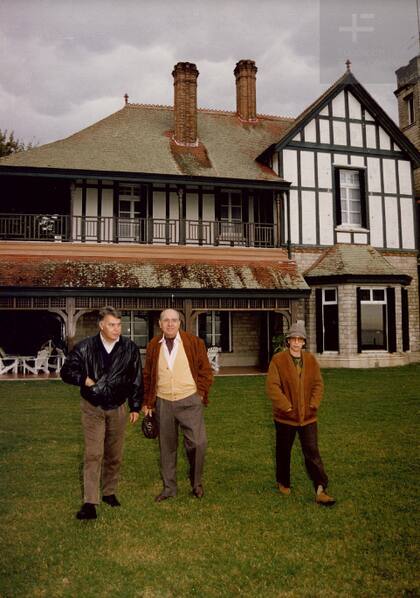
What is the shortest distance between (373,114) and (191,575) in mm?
17949

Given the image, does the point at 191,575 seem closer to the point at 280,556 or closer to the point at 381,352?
the point at 280,556

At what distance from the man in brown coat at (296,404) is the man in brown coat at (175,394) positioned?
682 millimetres

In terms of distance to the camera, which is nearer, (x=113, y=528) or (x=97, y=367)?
(x=113, y=528)

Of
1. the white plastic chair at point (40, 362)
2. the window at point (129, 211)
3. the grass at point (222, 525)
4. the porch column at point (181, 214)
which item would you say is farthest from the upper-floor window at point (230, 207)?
the grass at point (222, 525)

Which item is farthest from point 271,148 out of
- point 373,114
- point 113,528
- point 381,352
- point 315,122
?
point 113,528

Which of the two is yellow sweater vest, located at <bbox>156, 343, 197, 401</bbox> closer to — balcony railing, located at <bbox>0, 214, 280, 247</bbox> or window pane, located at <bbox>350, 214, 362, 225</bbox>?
balcony railing, located at <bbox>0, 214, 280, 247</bbox>

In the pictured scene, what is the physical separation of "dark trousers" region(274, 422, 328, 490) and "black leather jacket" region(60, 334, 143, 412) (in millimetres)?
1353

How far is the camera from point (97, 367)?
458 cm

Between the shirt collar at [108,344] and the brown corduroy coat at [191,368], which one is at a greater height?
the shirt collar at [108,344]

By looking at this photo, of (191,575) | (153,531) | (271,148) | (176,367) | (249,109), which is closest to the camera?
(191,575)

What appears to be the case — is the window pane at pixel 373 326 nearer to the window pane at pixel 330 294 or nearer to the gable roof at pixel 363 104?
the window pane at pixel 330 294

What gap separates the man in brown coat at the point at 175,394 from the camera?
4.88 meters

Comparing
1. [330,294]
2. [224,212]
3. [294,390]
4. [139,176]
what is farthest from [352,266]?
[294,390]

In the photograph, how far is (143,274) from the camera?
1476 cm
